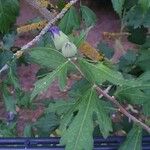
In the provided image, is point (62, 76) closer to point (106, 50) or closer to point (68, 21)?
point (68, 21)

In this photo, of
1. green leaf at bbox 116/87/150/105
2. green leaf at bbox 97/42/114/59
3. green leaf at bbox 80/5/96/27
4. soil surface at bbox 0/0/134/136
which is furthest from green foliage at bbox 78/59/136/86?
soil surface at bbox 0/0/134/136

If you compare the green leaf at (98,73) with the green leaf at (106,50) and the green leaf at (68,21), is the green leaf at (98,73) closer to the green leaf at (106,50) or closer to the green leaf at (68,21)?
the green leaf at (68,21)

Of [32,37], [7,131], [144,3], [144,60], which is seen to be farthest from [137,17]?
[32,37]

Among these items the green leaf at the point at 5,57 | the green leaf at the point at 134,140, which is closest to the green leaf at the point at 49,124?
the green leaf at the point at 5,57

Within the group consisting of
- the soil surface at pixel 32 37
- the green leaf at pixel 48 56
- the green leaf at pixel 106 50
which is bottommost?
the soil surface at pixel 32 37

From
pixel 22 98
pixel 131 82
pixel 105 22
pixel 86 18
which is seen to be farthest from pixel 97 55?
pixel 105 22

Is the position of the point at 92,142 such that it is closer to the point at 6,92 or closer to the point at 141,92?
the point at 141,92

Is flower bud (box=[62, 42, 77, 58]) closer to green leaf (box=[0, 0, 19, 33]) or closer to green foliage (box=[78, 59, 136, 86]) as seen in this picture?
green foliage (box=[78, 59, 136, 86])
